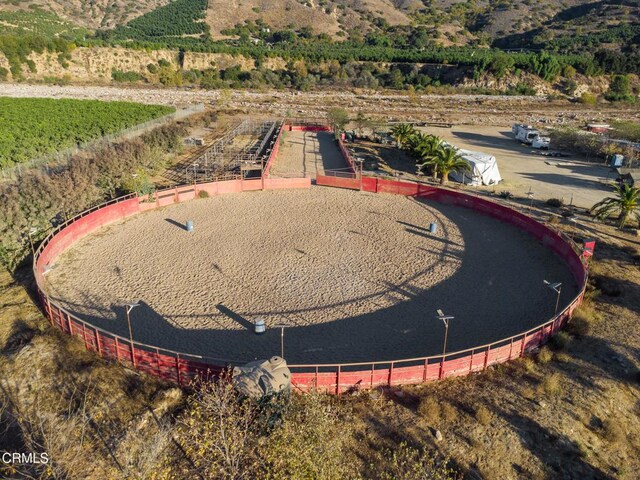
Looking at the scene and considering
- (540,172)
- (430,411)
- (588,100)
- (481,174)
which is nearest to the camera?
(430,411)

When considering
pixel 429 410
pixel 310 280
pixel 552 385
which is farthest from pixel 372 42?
pixel 429 410

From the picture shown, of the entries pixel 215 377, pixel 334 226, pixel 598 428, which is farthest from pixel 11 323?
pixel 598 428

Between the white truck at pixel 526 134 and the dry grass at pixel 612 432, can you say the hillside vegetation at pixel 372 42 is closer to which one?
the white truck at pixel 526 134

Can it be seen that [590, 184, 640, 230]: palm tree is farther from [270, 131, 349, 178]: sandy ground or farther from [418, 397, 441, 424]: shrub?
[418, 397, 441, 424]: shrub

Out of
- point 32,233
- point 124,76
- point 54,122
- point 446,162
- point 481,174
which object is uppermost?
point 124,76

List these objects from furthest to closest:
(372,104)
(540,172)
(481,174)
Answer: (372,104)
(540,172)
(481,174)

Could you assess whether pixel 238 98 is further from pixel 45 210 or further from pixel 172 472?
pixel 172 472

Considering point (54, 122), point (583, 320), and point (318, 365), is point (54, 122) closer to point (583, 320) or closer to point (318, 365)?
point (318, 365)

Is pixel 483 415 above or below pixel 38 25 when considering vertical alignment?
below

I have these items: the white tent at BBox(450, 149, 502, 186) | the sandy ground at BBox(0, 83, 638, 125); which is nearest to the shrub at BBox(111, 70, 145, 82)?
the sandy ground at BBox(0, 83, 638, 125)
